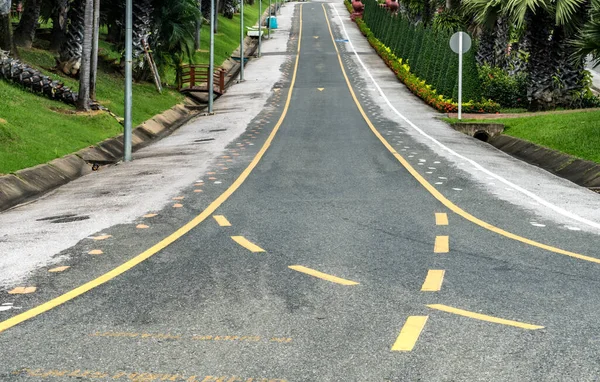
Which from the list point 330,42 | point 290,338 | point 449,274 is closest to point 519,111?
point 449,274

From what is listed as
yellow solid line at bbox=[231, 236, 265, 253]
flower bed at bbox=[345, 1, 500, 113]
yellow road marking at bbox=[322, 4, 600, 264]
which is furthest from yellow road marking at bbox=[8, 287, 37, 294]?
flower bed at bbox=[345, 1, 500, 113]

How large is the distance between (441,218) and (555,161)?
32.2 feet

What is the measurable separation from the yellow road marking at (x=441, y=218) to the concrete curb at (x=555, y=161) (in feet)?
19.4

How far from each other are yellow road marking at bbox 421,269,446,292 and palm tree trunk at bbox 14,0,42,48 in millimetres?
31085

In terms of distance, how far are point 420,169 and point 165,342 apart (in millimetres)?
12402

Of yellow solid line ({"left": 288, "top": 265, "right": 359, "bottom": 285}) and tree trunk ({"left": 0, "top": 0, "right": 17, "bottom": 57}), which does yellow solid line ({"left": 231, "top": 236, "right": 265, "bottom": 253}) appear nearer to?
yellow solid line ({"left": 288, "top": 265, "right": 359, "bottom": 285})

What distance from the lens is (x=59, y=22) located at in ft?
113

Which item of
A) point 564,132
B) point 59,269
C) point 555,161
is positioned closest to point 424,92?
point 564,132

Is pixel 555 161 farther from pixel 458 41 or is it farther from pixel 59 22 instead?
pixel 59 22

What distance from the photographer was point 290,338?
6.20 metres

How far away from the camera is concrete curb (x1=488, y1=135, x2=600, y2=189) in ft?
58.7

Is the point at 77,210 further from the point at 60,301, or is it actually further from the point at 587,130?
the point at 587,130

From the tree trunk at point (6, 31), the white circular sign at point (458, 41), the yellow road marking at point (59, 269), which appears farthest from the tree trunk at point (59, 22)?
the yellow road marking at point (59, 269)

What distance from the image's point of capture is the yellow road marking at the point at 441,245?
9.51m
